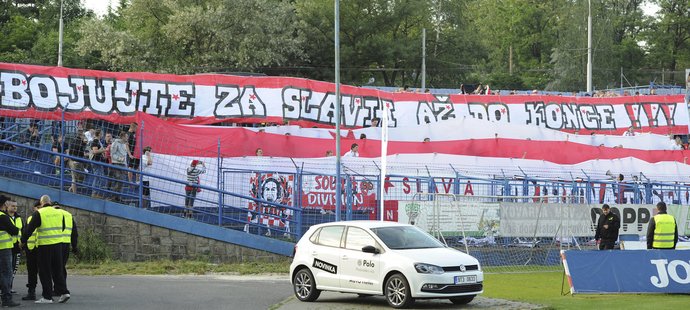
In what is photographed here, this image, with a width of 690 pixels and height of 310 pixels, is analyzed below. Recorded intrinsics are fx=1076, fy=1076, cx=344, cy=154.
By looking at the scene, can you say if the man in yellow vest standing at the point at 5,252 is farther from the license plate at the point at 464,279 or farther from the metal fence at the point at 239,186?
the metal fence at the point at 239,186

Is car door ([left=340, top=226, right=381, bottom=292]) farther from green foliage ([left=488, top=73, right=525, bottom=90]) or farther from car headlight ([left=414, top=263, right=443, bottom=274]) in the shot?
green foliage ([left=488, top=73, right=525, bottom=90])

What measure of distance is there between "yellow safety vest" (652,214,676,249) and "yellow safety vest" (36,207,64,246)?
38.1 feet

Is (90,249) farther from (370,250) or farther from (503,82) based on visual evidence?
(503,82)

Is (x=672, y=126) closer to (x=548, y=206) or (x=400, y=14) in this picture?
(x=548, y=206)

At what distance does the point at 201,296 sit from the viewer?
63.5ft

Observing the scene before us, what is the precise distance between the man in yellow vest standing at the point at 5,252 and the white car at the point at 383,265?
15.6ft

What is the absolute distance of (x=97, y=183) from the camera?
26.6 metres

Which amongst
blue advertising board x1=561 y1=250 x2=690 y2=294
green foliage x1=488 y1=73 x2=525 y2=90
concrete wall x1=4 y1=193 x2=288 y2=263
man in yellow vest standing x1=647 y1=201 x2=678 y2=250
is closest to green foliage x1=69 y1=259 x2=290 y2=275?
concrete wall x1=4 y1=193 x2=288 y2=263

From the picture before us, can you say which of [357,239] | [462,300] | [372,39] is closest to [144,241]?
[357,239]

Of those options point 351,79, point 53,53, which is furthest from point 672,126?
point 53,53

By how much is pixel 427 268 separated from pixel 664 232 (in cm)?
683

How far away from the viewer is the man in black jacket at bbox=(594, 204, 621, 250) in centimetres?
2503

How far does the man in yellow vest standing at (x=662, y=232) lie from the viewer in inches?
850

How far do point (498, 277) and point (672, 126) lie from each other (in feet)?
58.1
